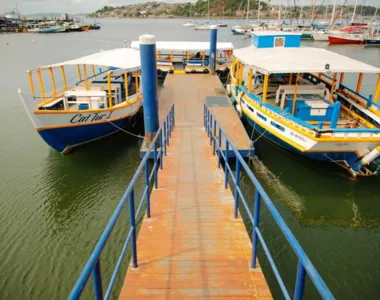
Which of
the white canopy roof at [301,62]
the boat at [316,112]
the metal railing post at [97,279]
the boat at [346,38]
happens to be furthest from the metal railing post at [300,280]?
the boat at [346,38]

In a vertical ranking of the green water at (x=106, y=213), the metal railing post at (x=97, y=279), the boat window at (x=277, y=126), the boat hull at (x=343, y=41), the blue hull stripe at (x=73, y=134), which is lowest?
the boat hull at (x=343, y=41)

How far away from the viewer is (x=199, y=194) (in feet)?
19.9

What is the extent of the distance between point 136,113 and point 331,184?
8.29 meters

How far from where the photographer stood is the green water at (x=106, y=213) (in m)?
6.17

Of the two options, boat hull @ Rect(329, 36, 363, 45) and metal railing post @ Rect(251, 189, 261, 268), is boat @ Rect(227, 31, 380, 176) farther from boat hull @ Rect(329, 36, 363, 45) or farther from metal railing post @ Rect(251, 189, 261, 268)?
boat hull @ Rect(329, 36, 363, 45)

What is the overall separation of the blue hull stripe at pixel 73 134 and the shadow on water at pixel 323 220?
563 centimetres

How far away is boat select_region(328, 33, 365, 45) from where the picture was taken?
5285 centimetres

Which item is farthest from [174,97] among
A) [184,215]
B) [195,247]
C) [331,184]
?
[195,247]

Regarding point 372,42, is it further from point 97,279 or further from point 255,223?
point 97,279

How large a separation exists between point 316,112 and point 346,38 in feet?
168

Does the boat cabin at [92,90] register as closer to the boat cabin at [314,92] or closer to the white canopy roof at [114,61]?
the white canopy roof at [114,61]

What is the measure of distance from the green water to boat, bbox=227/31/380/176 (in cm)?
76

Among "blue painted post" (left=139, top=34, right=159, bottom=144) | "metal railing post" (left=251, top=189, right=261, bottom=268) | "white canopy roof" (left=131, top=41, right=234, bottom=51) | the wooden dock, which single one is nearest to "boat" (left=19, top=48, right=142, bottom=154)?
"blue painted post" (left=139, top=34, right=159, bottom=144)

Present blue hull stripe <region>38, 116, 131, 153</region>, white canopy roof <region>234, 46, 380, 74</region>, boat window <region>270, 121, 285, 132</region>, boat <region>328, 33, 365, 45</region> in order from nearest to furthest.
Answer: white canopy roof <region>234, 46, 380, 74</region>
boat window <region>270, 121, 285, 132</region>
blue hull stripe <region>38, 116, 131, 153</region>
boat <region>328, 33, 365, 45</region>
